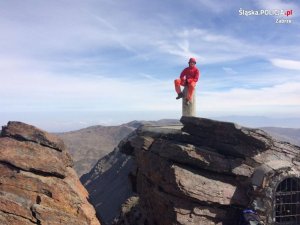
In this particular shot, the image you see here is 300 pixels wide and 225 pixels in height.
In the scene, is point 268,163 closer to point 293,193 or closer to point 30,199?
point 293,193

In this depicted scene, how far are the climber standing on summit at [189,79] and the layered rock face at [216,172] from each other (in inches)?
90.7

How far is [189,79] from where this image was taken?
2466cm

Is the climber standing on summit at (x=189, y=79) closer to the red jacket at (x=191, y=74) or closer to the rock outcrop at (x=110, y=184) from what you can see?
the red jacket at (x=191, y=74)

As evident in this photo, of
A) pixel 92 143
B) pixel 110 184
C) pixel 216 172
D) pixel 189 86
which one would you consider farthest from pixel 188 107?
pixel 92 143

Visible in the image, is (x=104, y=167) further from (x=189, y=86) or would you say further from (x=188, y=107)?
(x=189, y=86)

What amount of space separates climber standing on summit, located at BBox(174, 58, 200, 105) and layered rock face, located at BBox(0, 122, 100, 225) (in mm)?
8674

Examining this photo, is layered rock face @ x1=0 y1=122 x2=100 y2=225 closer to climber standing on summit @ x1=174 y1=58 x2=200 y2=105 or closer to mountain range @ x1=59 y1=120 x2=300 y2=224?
mountain range @ x1=59 y1=120 x2=300 y2=224

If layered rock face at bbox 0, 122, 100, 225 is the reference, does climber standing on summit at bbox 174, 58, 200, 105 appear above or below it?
above

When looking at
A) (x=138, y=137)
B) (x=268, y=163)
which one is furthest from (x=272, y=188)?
(x=138, y=137)

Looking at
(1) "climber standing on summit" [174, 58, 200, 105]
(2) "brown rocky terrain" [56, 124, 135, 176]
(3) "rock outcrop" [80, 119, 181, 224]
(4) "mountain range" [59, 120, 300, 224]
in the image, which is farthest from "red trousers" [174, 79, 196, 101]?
(2) "brown rocky terrain" [56, 124, 135, 176]

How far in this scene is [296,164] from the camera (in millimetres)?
22062

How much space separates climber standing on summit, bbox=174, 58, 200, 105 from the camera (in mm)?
24672

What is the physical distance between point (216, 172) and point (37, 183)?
1004 centimetres

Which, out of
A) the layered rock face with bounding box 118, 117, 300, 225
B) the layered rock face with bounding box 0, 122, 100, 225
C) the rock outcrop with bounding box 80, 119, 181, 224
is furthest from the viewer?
the rock outcrop with bounding box 80, 119, 181, 224
